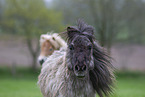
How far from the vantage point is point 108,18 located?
25234mm

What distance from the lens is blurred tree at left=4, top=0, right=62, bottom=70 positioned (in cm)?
2352

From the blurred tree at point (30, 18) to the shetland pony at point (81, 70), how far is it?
19427 millimetres

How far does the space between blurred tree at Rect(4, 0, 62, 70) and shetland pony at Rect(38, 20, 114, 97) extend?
1943cm

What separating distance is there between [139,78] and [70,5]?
12.0 meters

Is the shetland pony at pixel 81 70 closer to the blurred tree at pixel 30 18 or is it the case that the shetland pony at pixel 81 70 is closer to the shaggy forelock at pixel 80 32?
the shaggy forelock at pixel 80 32

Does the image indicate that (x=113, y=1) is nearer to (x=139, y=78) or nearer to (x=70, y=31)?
(x=139, y=78)

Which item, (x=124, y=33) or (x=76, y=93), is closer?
(x=76, y=93)

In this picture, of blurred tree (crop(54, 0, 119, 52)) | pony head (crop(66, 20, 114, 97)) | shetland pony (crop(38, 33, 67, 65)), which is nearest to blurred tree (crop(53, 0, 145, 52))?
blurred tree (crop(54, 0, 119, 52))

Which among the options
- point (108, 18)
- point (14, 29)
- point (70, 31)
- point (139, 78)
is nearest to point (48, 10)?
point (14, 29)

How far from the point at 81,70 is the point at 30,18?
2109 cm

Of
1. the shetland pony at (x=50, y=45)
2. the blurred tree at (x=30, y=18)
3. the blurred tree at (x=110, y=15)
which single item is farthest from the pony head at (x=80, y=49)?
the blurred tree at (x=110, y=15)

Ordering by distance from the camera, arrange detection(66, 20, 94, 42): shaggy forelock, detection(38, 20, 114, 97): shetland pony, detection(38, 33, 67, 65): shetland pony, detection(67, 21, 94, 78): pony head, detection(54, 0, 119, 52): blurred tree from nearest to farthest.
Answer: detection(67, 21, 94, 78): pony head
detection(38, 20, 114, 97): shetland pony
detection(66, 20, 94, 42): shaggy forelock
detection(38, 33, 67, 65): shetland pony
detection(54, 0, 119, 52): blurred tree

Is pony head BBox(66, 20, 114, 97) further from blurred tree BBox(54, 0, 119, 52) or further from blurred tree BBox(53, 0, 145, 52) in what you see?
blurred tree BBox(54, 0, 119, 52)

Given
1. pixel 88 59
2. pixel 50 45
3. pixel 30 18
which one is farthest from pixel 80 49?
pixel 30 18
